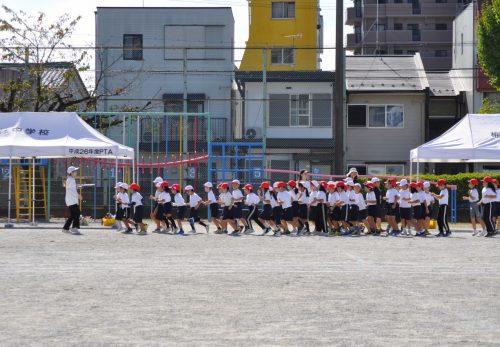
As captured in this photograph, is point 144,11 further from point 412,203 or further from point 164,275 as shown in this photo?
point 164,275

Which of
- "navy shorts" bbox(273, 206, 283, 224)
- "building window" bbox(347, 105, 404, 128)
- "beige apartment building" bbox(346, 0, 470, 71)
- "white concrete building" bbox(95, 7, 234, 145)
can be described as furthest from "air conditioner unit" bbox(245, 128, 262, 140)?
"beige apartment building" bbox(346, 0, 470, 71)

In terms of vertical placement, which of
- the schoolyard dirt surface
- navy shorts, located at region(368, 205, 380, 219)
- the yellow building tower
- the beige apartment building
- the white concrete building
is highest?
the beige apartment building

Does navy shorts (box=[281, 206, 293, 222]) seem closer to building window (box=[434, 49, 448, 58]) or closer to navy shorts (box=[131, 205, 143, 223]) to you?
navy shorts (box=[131, 205, 143, 223])

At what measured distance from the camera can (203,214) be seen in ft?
119

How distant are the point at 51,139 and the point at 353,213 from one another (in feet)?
30.1

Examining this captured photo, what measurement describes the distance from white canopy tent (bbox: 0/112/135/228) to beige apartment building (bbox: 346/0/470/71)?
4607 centimetres

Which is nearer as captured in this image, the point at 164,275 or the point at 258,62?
the point at 164,275

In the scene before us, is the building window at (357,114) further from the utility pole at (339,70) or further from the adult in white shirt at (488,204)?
the adult in white shirt at (488,204)

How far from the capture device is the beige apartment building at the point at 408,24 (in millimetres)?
74375

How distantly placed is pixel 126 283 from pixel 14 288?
1.64 m

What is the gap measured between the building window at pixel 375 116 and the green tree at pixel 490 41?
6.94 m

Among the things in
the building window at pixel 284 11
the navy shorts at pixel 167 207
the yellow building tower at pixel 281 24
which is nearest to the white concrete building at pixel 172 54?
the yellow building tower at pixel 281 24

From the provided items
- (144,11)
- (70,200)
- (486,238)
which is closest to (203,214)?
(70,200)

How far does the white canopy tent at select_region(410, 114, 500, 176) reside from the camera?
100 feet
